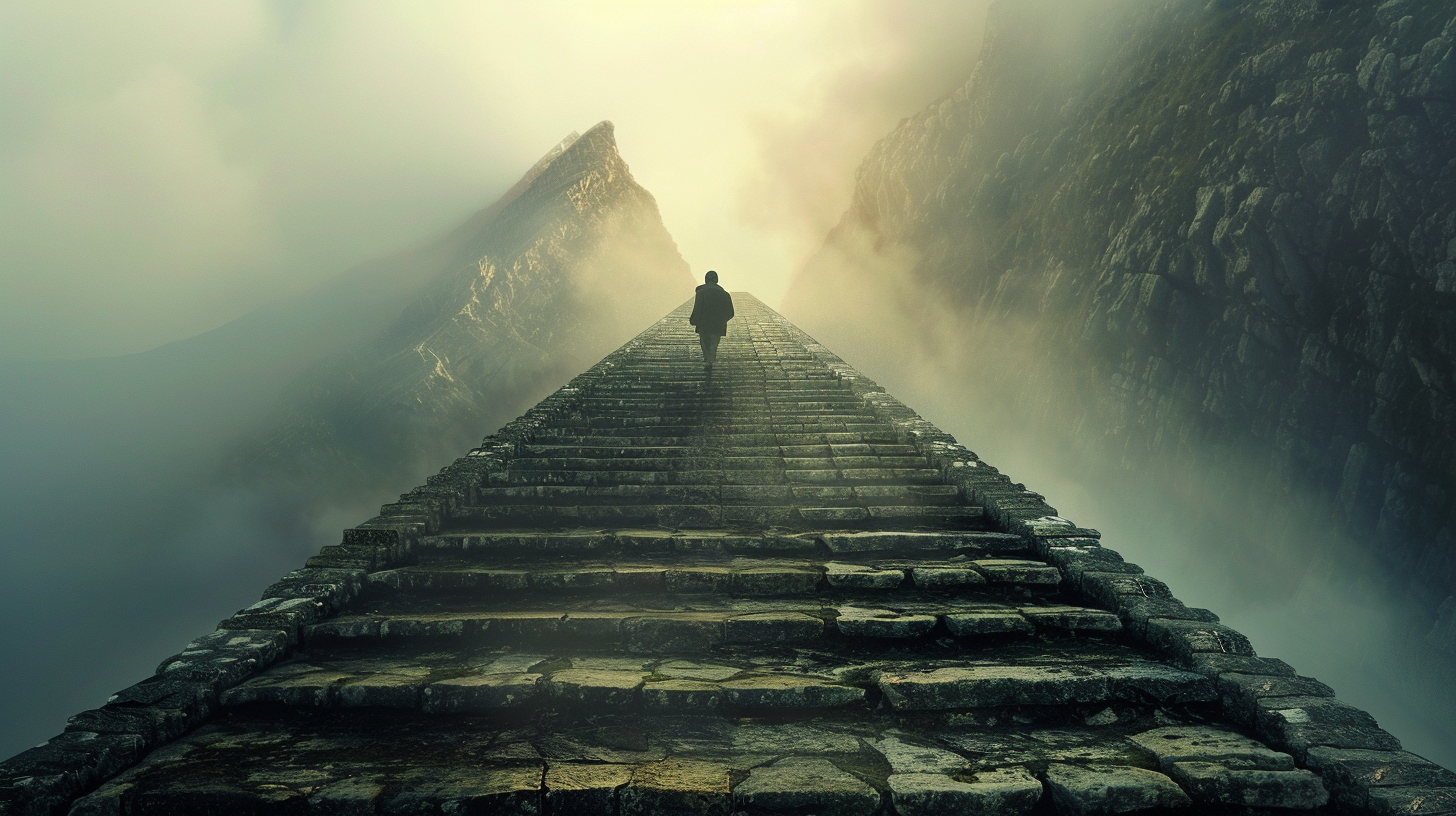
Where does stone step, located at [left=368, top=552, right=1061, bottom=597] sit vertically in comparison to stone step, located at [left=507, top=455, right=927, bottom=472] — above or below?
below

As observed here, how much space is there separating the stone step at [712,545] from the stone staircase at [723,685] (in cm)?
2

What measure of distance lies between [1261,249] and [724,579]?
3818 cm

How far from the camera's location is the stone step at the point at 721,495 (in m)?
5.50

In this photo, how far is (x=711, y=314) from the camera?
10547 millimetres

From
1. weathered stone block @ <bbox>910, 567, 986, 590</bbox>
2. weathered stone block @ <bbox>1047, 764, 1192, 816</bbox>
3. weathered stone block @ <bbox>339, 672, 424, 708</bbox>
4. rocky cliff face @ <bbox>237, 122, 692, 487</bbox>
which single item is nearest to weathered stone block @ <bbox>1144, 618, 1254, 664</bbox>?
weathered stone block @ <bbox>910, 567, 986, 590</bbox>

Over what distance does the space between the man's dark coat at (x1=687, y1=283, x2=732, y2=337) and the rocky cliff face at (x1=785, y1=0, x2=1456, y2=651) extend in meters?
32.3

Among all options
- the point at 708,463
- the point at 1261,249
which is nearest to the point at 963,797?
the point at 708,463

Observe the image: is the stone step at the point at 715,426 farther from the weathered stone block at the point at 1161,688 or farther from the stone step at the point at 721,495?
the weathered stone block at the point at 1161,688

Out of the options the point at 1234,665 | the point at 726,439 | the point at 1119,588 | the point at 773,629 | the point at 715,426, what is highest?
the point at 715,426

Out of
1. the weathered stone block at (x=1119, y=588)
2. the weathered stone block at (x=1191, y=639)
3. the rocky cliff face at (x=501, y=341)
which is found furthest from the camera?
the rocky cliff face at (x=501, y=341)

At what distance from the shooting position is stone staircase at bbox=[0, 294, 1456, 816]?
233 centimetres

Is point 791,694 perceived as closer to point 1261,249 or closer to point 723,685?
point 723,685

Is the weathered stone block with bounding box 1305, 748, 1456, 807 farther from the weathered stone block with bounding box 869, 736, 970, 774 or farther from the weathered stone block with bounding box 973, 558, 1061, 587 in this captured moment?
the weathered stone block with bounding box 973, 558, 1061, 587

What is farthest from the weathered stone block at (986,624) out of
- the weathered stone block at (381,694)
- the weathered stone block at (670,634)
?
the weathered stone block at (381,694)
